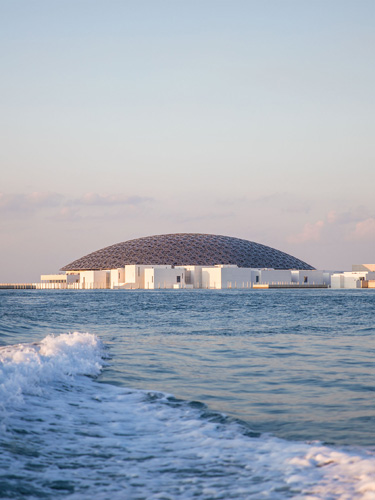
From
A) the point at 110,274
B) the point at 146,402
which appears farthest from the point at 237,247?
the point at 146,402

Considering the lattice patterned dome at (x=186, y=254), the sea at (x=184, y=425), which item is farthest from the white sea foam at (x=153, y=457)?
the lattice patterned dome at (x=186, y=254)

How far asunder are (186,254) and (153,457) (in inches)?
4506

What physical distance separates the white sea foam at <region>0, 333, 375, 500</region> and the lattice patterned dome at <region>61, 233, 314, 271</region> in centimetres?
10883

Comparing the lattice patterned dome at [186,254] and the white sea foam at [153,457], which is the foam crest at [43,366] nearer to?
the white sea foam at [153,457]

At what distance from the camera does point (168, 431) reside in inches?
241

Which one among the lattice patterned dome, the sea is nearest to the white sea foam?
the sea

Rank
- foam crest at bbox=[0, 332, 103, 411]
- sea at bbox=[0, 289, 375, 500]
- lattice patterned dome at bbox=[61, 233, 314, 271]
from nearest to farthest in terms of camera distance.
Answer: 1. sea at bbox=[0, 289, 375, 500]
2. foam crest at bbox=[0, 332, 103, 411]
3. lattice patterned dome at bbox=[61, 233, 314, 271]

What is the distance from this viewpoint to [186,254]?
11962 centimetres

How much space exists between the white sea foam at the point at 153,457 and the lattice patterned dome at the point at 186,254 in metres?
109

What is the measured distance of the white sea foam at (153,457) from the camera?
4398 mm

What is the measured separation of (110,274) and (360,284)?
48.7 metres

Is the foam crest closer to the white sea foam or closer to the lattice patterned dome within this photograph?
the white sea foam

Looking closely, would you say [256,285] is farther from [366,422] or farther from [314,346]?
[366,422]

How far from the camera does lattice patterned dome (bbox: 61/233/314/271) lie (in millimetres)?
118250
